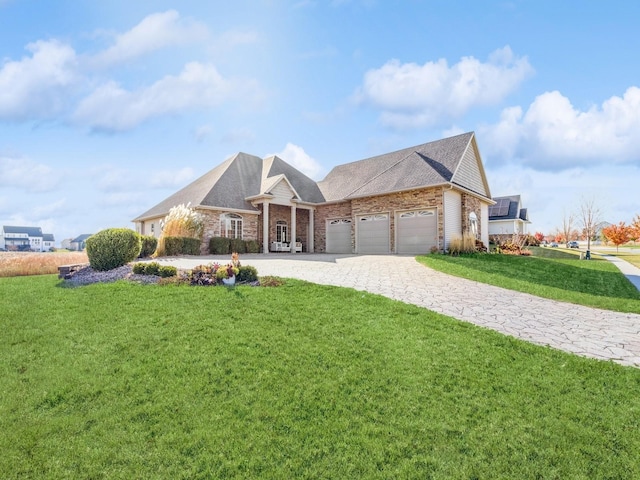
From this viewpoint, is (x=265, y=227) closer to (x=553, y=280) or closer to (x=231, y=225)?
(x=231, y=225)

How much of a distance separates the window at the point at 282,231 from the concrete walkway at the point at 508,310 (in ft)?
40.2

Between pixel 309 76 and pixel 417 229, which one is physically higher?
pixel 309 76

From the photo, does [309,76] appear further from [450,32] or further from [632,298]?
[632,298]

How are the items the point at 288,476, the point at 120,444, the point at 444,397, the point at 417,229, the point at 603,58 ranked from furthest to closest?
the point at 417,229, the point at 603,58, the point at 444,397, the point at 120,444, the point at 288,476

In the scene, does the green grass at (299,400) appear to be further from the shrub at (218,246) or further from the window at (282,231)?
the window at (282,231)

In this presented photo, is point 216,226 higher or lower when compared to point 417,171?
lower

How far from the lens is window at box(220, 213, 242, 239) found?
19797 mm

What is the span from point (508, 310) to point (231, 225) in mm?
16313

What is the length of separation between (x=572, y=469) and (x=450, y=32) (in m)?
12.2

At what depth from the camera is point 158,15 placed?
8.70 metres

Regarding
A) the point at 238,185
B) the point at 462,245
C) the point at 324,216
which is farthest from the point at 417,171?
the point at 238,185

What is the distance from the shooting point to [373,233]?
759 inches

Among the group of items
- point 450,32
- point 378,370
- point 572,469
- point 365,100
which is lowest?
point 572,469

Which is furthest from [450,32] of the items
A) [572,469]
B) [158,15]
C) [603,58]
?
[572,469]
